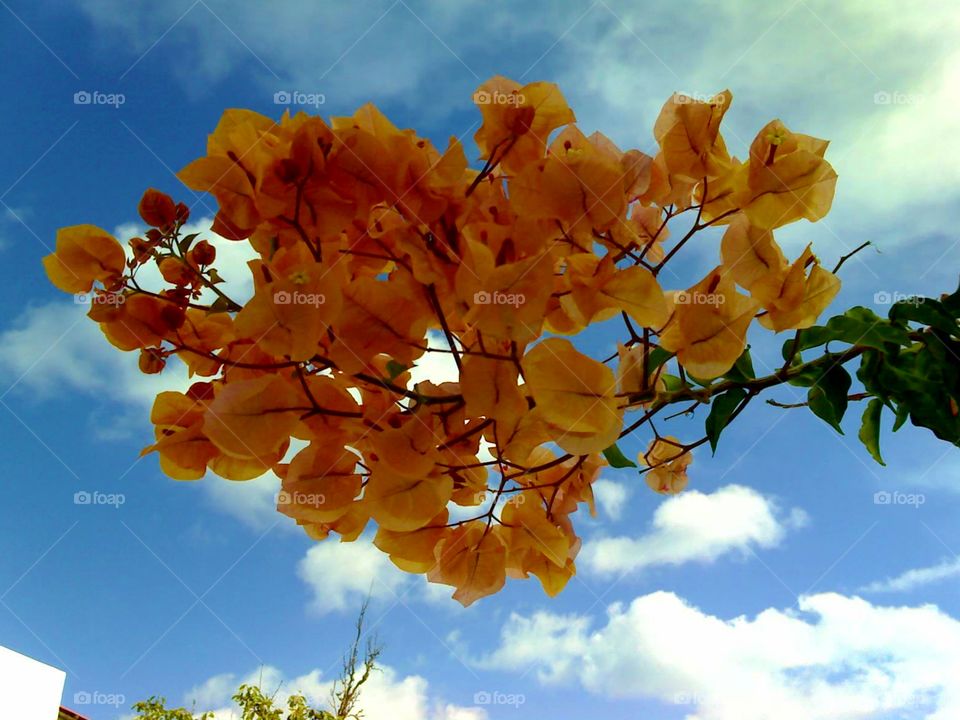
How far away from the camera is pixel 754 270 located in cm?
53

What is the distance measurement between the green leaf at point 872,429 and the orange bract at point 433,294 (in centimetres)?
21

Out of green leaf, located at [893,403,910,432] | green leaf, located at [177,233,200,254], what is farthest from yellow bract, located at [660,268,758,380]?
green leaf, located at [177,233,200,254]

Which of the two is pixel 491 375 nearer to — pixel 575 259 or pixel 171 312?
pixel 575 259

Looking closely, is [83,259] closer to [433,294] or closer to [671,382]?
[433,294]

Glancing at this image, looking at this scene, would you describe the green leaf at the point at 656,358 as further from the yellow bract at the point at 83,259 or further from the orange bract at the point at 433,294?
the yellow bract at the point at 83,259

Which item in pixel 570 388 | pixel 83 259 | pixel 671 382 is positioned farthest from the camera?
pixel 671 382

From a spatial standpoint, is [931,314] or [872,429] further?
[872,429]

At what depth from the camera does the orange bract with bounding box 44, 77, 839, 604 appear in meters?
0.45

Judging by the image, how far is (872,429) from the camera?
2.34 ft

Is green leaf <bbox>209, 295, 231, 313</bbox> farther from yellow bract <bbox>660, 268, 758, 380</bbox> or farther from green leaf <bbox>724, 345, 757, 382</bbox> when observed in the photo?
green leaf <bbox>724, 345, 757, 382</bbox>

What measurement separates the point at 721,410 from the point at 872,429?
204 mm

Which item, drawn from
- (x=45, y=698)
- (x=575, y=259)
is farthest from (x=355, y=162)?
(x=45, y=698)

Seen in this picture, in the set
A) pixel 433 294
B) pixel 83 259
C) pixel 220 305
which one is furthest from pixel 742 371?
pixel 83 259

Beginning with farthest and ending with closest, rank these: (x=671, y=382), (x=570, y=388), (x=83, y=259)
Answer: (x=671, y=382)
(x=83, y=259)
(x=570, y=388)
